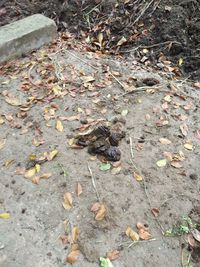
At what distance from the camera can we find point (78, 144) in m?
3.17

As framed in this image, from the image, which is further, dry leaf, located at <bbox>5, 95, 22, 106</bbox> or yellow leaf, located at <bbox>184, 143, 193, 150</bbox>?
dry leaf, located at <bbox>5, 95, 22, 106</bbox>

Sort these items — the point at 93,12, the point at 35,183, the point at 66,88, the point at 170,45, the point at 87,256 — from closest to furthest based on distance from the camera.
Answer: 1. the point at 87,256
2. the point at 35,183
3. the point at 66,88
4. the point at 170,45
5. the point at 93,12

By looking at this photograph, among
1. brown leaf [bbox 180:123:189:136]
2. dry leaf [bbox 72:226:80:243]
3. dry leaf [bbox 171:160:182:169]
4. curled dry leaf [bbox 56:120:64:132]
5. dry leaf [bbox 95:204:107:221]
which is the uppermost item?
curled dry leaf [bbox 56:120:64:132]

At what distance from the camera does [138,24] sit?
4.49 meters

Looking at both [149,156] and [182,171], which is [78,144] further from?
[182,171]

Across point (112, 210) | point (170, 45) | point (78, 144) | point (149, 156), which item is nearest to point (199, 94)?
point (170, 45)

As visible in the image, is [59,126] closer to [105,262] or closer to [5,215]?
[5,215]

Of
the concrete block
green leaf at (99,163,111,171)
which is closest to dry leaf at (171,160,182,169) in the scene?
green leaf at (99,163,111,171)

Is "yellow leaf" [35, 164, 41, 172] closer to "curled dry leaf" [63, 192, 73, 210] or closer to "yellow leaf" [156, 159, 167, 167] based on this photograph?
"curled dry leaf" [63, 192, 73, 210]

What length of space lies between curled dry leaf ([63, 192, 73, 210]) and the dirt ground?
0.7 inches

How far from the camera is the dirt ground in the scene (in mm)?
2627

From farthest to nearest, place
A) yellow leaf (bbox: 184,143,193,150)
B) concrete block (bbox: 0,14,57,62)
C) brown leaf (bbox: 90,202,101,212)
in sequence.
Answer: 1. concrete block (bbox: 0,14,57,62)
2. yellow leaf (bbox: 184,143,193,150)
3. brown leaf (bbox: 90,202,101,212)

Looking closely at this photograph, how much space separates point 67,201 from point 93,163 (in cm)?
37

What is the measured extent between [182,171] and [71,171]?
0.80 metres
